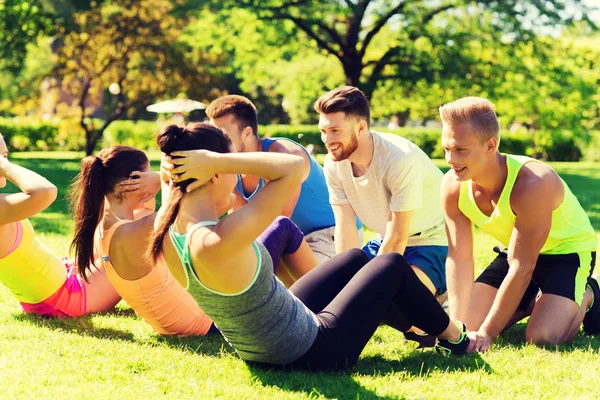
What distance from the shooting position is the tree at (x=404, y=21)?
22.0 meters

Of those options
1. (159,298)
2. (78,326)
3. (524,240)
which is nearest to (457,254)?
(524,240)

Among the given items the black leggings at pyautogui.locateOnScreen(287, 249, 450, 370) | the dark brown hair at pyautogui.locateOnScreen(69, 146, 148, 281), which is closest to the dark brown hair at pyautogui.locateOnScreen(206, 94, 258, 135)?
the dark brown hair at pyautogui.locateOnScreen(69, 146, 148, 281)

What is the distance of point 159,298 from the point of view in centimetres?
494

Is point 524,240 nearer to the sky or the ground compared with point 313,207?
nearer to the sky

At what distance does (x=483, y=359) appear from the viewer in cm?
449

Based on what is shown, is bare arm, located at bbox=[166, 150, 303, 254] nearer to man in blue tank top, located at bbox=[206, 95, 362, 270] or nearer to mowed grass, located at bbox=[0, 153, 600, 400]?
mowed grass, located at bbox=[0, 153, 600, 400]

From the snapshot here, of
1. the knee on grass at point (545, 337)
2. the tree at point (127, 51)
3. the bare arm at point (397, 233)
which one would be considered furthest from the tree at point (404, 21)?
the knee on grass at point (545, 337)

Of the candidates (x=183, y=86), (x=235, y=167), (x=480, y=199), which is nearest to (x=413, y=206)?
(x=480, y=199)

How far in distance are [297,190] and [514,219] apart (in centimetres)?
185

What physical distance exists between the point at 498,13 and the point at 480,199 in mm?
18777

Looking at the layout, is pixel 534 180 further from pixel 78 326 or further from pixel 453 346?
pixel 78 326

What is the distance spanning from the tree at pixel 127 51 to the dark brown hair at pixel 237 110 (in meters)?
20.1

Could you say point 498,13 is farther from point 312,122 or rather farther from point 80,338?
point 312,122

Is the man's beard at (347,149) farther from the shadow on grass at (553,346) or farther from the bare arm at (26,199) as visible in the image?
the bare arm at (26,199)
